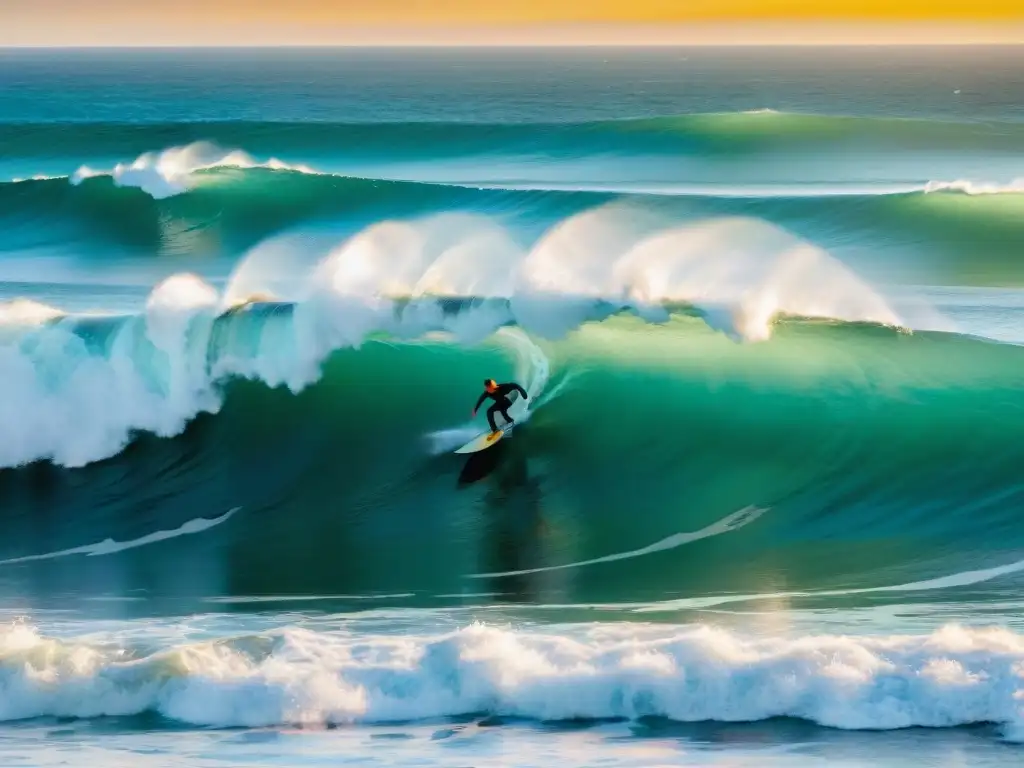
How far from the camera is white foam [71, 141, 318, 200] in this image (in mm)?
23938

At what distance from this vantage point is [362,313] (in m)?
11.6

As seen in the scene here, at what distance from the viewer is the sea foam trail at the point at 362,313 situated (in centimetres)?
1061

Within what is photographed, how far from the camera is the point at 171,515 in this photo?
941cm

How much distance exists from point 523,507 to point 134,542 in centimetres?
241

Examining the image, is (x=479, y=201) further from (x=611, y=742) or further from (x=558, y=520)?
(x=611, y=742)

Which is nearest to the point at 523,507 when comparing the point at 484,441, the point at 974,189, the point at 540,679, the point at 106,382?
the point at 484,441

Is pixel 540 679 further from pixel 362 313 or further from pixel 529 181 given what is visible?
pixel 529 181

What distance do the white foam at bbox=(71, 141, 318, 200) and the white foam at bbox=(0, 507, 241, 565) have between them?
1522 cm

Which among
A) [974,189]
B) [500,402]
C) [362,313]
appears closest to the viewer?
[500,402]

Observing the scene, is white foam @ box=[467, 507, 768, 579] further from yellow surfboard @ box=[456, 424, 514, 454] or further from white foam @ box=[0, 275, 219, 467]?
white foam @ box=[0, 275, 219, 467]

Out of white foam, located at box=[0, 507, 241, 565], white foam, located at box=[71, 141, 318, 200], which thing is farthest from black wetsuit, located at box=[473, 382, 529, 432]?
white foam, located at box=[71, 141, 318, 200]

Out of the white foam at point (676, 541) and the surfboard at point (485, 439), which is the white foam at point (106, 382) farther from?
the white foam at point (676, 541)

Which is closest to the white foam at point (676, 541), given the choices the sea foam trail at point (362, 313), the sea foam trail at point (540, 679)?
the sea foam trail at point (540, 679)

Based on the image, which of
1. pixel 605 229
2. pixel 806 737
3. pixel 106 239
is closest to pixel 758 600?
pixel 806 737
